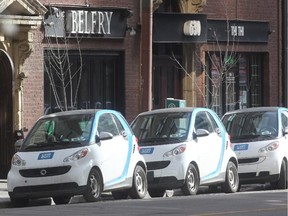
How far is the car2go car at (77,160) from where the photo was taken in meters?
17.6

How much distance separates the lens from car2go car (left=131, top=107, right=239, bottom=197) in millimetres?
19562

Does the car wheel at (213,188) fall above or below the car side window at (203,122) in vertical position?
below

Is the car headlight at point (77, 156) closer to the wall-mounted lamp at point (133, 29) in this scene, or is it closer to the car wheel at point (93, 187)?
the car wheel at point (93, 187)

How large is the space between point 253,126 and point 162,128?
299 centimetres

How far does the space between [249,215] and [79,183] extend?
12.7 ft

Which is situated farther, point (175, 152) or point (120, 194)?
point (120, 194)

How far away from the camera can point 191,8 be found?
29609 millimetres

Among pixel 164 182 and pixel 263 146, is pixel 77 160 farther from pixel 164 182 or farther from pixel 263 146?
pixel 263 146

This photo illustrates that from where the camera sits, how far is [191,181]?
1998 cm

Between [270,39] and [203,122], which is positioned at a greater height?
[270,39]

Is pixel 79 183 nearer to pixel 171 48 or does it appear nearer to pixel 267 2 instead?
pixel 171 48

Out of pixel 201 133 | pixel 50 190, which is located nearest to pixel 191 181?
pixel 201 133

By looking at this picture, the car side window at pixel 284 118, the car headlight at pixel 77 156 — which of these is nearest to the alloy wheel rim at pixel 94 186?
the car headlight at pixel 77 156

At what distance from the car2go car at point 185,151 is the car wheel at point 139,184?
1.59ft
